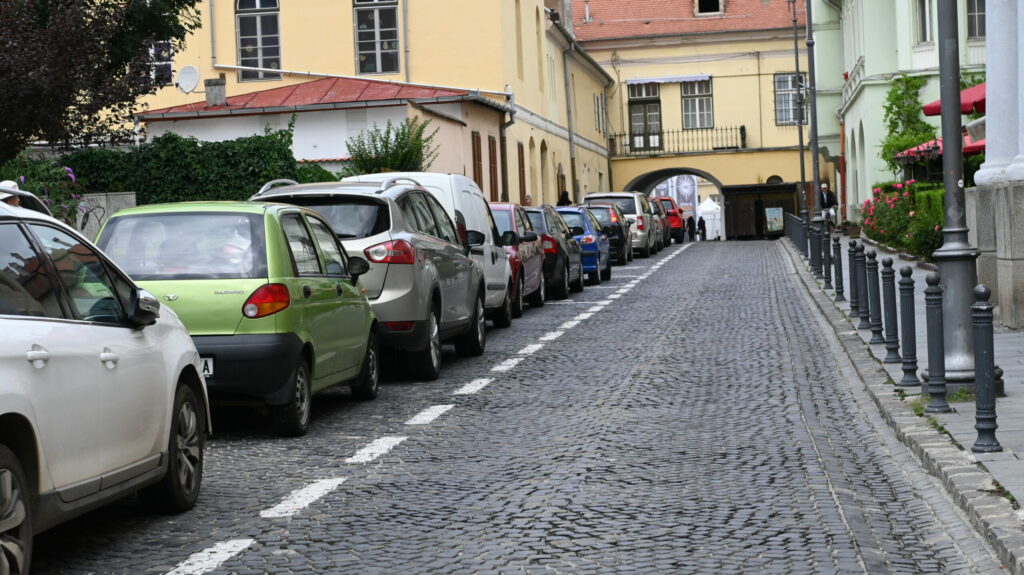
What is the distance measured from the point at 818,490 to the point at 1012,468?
0.93 metres

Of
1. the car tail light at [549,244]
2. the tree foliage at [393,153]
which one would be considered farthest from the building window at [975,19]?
the car tail light at [549,244]

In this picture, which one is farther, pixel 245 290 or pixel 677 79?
pixel 677 79

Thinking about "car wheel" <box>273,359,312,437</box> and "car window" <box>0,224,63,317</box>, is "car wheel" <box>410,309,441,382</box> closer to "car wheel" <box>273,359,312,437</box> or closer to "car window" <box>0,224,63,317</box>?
"car wheel" <box>273,359,312,437</box>

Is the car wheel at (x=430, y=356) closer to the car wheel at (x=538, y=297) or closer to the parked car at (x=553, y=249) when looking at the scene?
the car wheel at (x=538, y=297)

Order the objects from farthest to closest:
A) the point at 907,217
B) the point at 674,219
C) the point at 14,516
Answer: the point at 674,219
the point at 907,217
the point at 14,516

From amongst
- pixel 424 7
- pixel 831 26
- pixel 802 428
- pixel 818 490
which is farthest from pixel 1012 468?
pixel 831 26

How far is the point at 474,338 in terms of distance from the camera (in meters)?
14.9

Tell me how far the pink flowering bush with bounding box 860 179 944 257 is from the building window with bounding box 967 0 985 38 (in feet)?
13.9

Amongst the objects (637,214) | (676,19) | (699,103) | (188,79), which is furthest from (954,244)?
(676,19)

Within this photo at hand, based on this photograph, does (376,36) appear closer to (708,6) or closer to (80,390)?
(708,6)

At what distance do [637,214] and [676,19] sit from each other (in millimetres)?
33308

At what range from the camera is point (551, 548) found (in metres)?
6.33

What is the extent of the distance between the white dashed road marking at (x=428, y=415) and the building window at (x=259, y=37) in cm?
3500

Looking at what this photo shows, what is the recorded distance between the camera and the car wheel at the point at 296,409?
962cm
